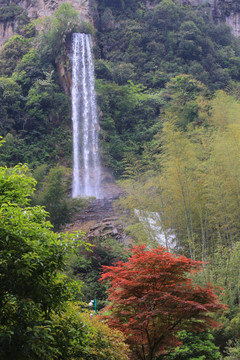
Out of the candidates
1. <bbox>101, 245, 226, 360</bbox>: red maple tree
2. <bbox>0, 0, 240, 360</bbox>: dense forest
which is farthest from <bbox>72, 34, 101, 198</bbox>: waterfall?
<bbox>101, 245, 226, 360</bbox>: red maple tree

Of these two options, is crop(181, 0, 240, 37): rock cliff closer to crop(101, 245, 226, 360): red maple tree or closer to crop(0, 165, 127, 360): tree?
crop(101, 245, 226, 360): red maple tree

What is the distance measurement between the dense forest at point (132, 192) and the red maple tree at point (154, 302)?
0.02m

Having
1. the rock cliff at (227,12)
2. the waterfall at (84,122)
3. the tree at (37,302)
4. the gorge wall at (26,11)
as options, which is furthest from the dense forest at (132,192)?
the waterfall at (84,122)

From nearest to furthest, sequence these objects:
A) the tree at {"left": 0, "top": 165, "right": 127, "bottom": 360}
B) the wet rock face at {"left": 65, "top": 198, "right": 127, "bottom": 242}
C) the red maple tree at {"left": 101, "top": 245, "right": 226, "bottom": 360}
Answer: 1. the tree at {"left": 0, "top": 165, "right": 127, "bottom": 360}
2. the red maple tree at {"left": 101, "top": 245, "right": 226, "bottom": 360}
3. the wet rock face at {"left": 65, "top": 198, "right": 127, "bottom": 242}

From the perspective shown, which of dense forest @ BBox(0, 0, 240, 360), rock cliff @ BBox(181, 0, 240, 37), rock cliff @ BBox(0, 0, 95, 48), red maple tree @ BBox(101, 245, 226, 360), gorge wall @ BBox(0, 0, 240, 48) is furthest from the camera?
rock cliff @ BBox(181, 0, 240, 37)

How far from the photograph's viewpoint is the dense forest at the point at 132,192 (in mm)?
4332

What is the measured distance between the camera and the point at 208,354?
8.21 m

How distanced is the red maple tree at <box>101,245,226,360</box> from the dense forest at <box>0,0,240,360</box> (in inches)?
0.9

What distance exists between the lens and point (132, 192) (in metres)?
15.9

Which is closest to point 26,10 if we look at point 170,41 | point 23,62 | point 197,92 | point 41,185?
point 23,62

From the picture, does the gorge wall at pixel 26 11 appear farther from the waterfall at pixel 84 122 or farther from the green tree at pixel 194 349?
the green tree at pixel 194 349

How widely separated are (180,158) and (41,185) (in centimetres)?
935

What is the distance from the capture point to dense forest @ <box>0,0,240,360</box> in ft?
14.2

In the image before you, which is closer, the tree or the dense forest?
the tree
